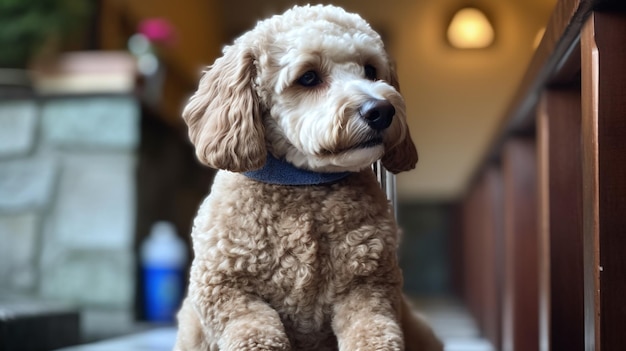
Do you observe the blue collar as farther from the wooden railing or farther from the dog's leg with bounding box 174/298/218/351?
the wooden railing

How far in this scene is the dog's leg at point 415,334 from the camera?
114 cm

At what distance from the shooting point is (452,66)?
5.30 m

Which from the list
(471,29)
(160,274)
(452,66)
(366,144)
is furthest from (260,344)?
(452,66)

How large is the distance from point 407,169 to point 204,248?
10.8 inches

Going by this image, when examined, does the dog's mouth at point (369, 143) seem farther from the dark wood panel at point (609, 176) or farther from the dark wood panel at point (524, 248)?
the dark wood panel at point (524, 248)

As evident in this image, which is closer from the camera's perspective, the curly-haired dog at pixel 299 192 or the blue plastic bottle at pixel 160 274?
the curly-haired dog at pixel 299 192

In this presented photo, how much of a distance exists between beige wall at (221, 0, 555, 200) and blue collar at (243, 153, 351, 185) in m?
4.13

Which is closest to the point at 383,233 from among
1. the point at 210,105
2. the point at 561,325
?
the point at 210,105

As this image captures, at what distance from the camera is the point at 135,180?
309 cm

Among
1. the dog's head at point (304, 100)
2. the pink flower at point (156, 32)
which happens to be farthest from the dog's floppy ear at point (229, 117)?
the pink flower at point (156, 32)

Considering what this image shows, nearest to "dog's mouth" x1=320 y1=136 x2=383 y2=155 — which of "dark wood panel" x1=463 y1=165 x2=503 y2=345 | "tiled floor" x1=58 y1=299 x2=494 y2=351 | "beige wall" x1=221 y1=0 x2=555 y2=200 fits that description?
"tiled floor" x1=58 y1=299 x2=494 y2=351

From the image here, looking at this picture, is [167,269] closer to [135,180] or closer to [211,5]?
[135,180]

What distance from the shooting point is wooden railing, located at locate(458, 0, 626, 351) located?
92 centimetres

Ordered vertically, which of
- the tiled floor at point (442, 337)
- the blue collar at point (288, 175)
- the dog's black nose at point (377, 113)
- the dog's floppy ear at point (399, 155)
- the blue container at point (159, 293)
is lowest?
the tiled floor at point (442, 337)
